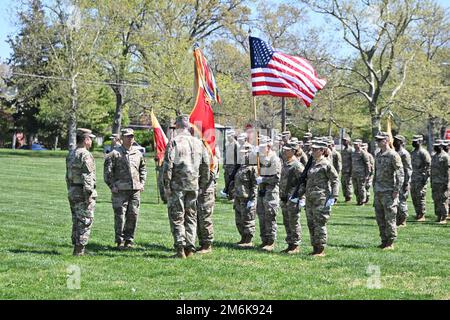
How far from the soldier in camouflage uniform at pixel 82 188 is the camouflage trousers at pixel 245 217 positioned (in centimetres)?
294

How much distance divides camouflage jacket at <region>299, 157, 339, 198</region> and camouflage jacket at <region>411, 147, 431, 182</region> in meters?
7.53

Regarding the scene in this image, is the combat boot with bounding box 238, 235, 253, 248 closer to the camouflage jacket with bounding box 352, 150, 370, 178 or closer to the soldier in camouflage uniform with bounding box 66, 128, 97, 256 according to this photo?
the soldier in camouflage uniform with bounding box 66, 128, 97, 256

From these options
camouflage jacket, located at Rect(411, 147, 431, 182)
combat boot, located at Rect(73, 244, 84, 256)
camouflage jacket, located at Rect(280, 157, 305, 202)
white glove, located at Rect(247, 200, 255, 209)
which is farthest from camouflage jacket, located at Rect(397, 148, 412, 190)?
combat boot, located at Rect(73, 244, 84, 256)

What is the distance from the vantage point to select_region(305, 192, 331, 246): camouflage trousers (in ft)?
38.8

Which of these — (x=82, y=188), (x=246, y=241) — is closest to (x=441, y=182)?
(x=246, y=241)

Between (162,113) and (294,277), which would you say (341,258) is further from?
(162,113)

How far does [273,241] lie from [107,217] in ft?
20.0

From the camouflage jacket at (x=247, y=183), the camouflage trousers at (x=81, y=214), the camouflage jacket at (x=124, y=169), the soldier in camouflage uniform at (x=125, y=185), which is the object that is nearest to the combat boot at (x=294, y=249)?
the camouflage jacket at (x=247, y=183)

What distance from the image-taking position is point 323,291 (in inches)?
359

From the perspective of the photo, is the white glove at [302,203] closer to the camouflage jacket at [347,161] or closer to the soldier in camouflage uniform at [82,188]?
the soldier in camouflage uniform at [82,188]

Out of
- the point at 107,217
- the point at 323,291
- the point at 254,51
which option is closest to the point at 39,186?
the point at 107,217

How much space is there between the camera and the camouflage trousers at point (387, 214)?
13.0 metres

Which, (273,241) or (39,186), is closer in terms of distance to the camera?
(273,241)

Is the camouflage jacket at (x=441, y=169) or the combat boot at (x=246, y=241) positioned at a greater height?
the camouflage jacket at (x=441, y=169)
